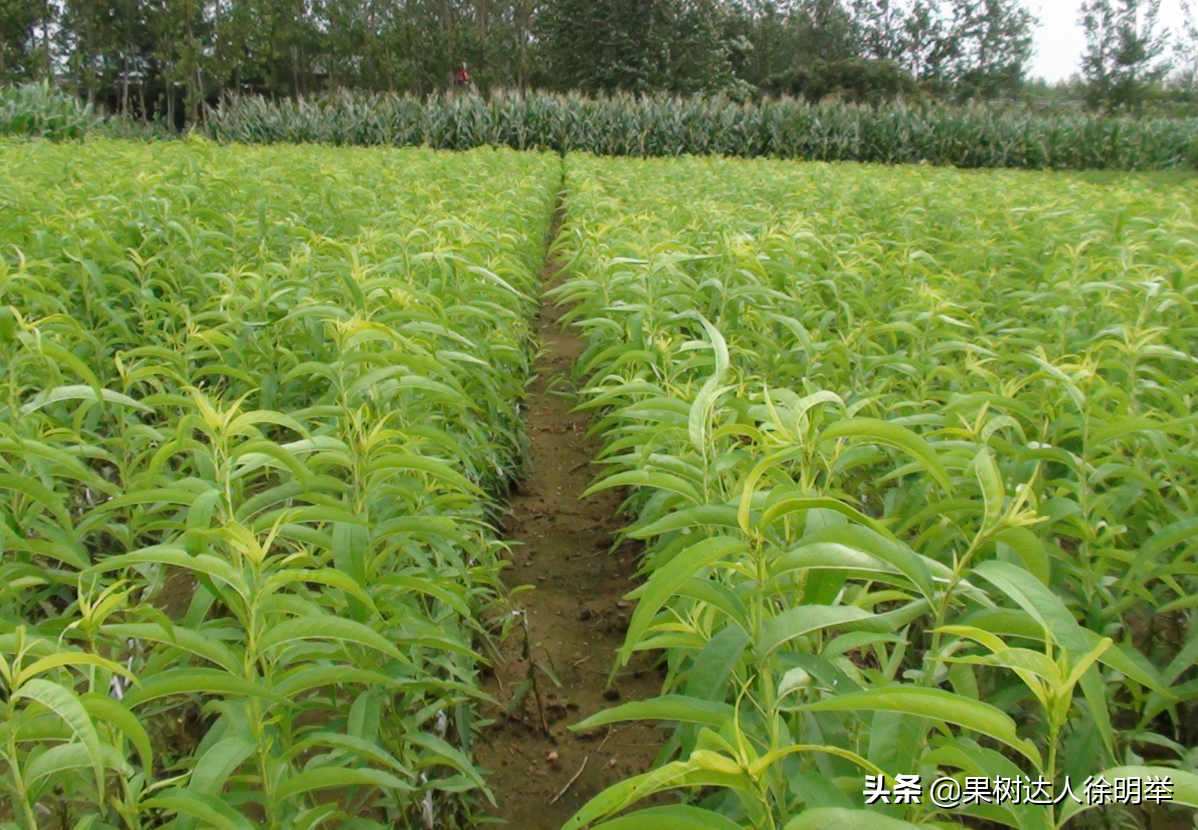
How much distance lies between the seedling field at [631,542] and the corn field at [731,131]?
18.5 meters

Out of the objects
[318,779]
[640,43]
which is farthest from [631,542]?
[640,43]

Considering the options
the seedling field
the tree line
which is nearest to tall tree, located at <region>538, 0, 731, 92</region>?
the tree line

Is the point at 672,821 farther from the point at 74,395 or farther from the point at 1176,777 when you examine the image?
the point at 74,395

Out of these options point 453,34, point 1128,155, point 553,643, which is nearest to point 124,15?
point 453,34

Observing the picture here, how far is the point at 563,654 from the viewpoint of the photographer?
2.63 meters

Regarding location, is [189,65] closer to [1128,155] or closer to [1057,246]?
[1128,155]

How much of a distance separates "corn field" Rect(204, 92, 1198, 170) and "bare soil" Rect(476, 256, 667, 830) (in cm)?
1890

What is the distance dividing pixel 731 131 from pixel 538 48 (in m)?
20.2

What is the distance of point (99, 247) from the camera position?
356 centimetres

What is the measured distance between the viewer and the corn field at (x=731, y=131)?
2138cm

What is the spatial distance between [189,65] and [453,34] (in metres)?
14.7

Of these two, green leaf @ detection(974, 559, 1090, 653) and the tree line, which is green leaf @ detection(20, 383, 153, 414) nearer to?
green leaf @ detection(974, 559, 1090, 653)

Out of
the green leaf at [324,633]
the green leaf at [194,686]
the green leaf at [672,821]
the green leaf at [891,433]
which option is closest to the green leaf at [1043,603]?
the green leaf at [891,433]

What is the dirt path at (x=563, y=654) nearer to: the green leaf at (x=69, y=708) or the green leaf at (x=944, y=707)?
the green leaf at (x=944, y=707)
